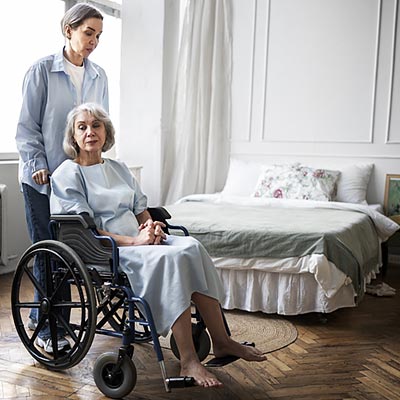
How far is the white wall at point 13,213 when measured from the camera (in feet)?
13.0

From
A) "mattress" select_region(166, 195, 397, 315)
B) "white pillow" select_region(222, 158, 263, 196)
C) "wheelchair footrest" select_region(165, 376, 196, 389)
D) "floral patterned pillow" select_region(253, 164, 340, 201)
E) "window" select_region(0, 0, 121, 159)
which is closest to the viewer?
"wheelchair footrest" select_region(165, 376, 196, 389)

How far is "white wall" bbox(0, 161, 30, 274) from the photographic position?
3.95 metres

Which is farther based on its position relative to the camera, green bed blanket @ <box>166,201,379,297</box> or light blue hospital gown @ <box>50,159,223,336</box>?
green bed blanket @ <box>166,201,379,297</box>

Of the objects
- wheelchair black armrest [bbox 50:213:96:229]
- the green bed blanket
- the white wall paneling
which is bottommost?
the green bed blanket

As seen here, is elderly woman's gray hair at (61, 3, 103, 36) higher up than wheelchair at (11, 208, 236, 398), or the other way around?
elderly woman's gray hair at (61, 3, 103, 36)

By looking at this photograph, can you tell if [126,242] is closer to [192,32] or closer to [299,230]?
[299,230]

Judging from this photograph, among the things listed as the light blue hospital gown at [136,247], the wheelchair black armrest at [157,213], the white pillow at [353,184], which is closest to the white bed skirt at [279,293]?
the wheelchair black armrest at [157,213]

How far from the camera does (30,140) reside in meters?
2.54

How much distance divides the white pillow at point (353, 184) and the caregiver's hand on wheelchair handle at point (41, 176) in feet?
8.57

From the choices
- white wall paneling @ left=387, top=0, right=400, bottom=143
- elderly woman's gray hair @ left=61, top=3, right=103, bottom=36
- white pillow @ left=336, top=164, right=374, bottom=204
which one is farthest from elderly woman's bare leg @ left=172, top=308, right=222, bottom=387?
white wall paneling @ left=387, top=0, right=400, bottom=143

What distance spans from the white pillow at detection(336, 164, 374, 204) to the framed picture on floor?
0.17m

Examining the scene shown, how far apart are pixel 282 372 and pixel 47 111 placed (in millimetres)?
1476

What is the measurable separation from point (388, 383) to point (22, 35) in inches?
130

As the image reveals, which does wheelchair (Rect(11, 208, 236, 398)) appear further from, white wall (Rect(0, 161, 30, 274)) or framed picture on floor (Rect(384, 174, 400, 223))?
framed picture on floor (Rect(384, 174, 400, 223))
